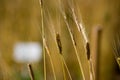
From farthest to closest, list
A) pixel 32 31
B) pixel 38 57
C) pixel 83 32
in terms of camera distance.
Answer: pixel 32 31 < pixel 38 57 < pixel 83 32

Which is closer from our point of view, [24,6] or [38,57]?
[38,57]

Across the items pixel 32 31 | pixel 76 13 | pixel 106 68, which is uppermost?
pixel 76 13

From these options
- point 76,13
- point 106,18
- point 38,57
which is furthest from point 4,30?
point 76,13

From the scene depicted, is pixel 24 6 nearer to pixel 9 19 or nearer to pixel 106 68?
pixel 9 19

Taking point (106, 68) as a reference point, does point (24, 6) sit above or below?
above

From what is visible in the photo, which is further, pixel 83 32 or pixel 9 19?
pixel 9 19

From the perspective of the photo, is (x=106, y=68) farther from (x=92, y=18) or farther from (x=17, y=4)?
(x=17, y=4)

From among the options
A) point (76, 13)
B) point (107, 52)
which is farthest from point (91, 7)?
point (76, 13)

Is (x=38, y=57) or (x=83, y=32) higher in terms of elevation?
(x=83, y=32)

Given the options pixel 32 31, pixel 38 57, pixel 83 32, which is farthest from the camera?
pixel 32 31
